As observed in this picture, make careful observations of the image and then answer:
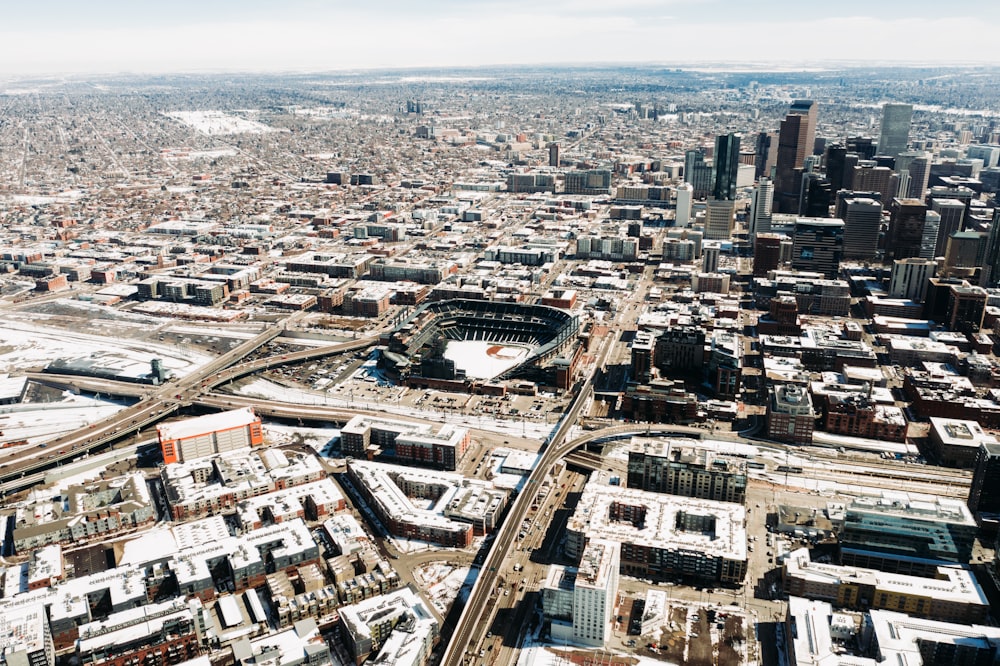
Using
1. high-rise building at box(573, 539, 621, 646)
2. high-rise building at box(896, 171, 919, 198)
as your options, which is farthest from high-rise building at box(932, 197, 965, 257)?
high-rise building at box(573, 539, 621, 646)

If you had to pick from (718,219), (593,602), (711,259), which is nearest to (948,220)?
(718,219)

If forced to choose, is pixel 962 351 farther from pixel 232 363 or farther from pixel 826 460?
pixel 232 363

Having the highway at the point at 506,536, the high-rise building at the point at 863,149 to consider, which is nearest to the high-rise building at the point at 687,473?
the highway at the point at 506,536

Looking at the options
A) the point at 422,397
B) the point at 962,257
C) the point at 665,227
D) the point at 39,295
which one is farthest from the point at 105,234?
the point at 962,257

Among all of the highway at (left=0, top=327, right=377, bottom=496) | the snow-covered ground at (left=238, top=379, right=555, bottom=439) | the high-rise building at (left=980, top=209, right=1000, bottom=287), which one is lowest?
the snow-covered ground at (left=238, top=379, right=555, bottom=439)

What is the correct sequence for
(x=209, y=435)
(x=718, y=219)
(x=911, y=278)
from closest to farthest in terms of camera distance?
(x=209, y=435) < (x=911, y=278) < (x=718, y=219)

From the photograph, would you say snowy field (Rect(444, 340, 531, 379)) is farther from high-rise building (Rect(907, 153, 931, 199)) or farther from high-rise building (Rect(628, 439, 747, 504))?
high-rise building (Rect(907, 153, 931, 199))

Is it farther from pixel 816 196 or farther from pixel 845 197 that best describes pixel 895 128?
pixel 816 196
